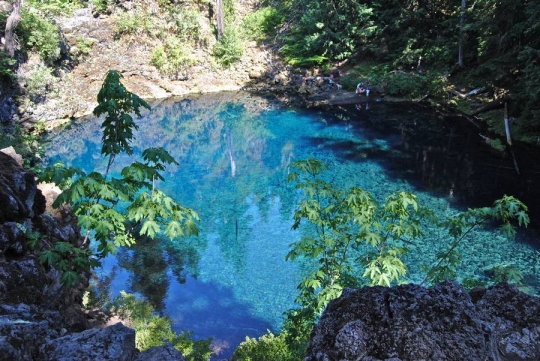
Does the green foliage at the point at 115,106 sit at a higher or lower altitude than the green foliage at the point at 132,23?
lower

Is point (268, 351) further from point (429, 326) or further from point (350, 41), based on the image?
point (350, 41)

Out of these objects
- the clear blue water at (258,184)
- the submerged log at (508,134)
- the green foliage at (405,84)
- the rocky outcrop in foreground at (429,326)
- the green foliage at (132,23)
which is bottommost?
the clear blue water at (258,184)

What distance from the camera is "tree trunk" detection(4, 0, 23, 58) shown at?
20516mm

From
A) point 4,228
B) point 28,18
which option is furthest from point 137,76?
point 4,228

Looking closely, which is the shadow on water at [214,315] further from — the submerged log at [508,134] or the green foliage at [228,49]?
the green foliage at [228,49]

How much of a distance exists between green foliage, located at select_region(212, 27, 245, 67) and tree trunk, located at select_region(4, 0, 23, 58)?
15.1 metres

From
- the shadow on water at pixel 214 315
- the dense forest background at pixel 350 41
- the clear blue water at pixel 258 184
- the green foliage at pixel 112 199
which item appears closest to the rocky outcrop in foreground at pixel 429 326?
the green foliage at pixel 112 199

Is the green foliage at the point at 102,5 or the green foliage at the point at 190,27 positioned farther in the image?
the green foliage at the point at 190,27

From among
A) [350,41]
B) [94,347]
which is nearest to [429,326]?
[94,347]

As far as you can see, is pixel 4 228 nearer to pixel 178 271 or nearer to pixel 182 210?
pixel 182 210

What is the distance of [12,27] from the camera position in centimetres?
2059

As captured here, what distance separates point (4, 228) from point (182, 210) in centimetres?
308

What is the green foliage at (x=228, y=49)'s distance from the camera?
32781mm

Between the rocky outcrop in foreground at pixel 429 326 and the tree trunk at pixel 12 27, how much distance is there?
2444cm
